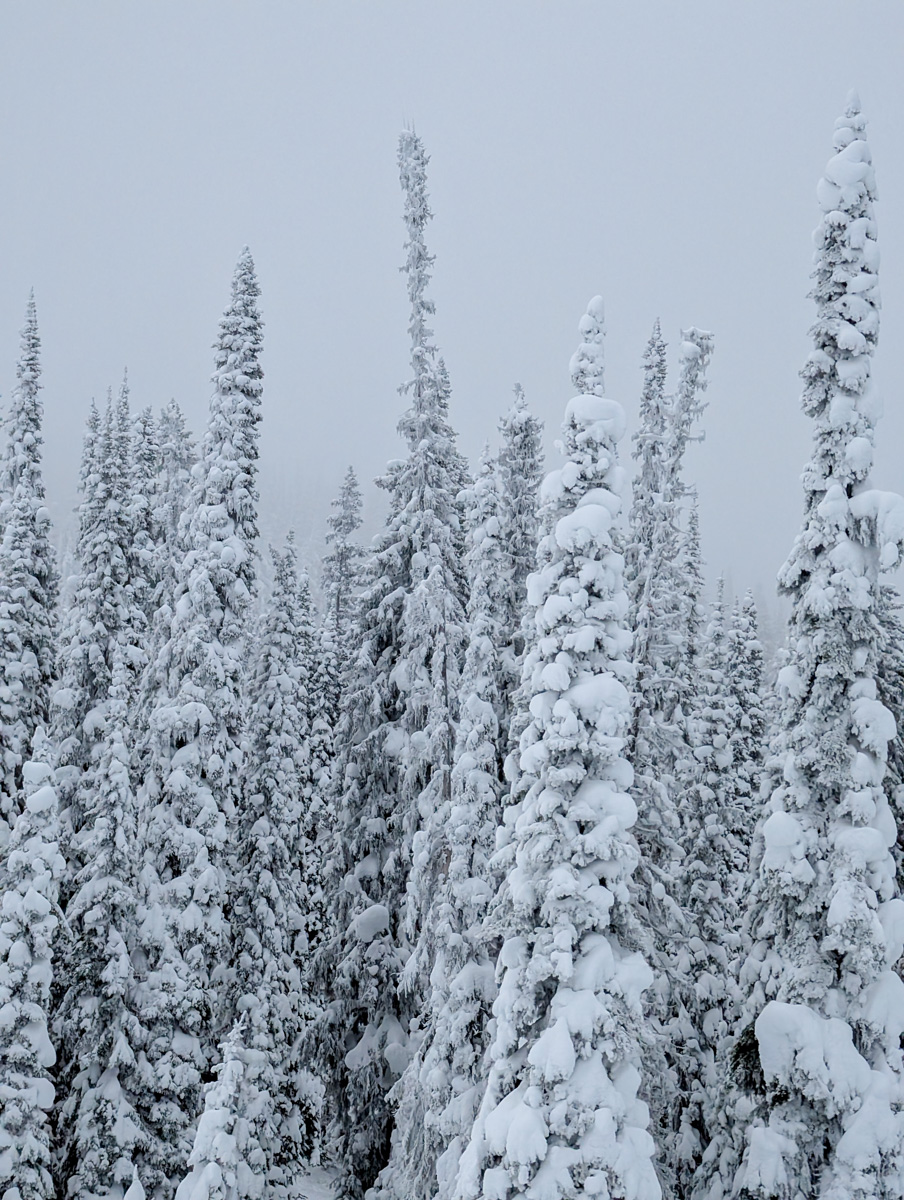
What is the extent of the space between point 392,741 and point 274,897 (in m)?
6.15

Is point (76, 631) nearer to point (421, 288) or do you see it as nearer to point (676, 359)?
point (421, 288)

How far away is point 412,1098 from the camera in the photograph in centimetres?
1759

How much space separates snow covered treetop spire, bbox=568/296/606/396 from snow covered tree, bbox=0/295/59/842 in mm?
18399

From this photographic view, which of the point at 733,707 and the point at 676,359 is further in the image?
the point at 733,707

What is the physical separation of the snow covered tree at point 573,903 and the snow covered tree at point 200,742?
10472mm

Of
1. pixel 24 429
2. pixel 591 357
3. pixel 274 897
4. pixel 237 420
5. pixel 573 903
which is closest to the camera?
pixel 573 903

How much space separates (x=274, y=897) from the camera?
24984 millimetres

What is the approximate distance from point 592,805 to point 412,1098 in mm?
8500

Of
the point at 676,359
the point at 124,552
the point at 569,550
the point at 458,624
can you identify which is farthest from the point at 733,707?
the point at 569,550

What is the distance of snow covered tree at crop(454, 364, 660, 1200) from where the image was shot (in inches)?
447

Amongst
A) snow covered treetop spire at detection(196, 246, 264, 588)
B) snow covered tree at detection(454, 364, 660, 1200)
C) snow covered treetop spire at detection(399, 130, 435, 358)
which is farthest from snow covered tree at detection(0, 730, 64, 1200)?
snow covered treetop spire at detection(399, 130, 435, 358)

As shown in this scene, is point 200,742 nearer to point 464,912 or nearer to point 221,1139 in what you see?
point 464,912

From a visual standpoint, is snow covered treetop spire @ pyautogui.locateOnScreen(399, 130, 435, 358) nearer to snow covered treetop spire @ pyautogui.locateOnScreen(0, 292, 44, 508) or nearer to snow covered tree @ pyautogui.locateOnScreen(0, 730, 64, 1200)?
snow covered tree @ pyautogui.locateOnScreen(0, 730, 64, 1200)

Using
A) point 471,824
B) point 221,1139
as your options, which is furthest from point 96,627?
point 221,1139
